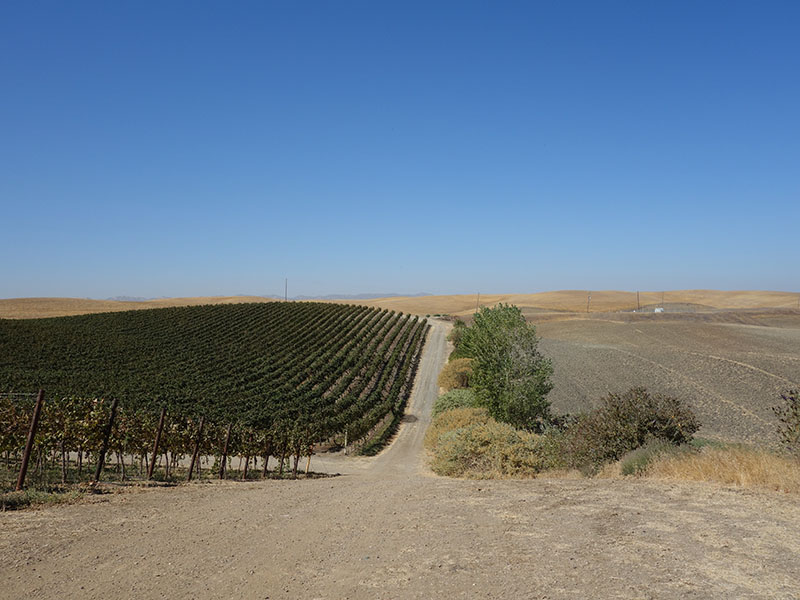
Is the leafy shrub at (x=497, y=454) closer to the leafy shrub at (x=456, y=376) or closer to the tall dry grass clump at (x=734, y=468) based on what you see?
the tall dry grass clump at (x=734, y=468)

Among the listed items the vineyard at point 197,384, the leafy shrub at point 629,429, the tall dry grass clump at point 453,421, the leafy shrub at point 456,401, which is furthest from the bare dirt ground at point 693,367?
the vineyard at point 197,384

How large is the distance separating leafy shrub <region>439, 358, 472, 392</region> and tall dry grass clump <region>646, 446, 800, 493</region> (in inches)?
1679

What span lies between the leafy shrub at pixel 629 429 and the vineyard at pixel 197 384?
1329 cm

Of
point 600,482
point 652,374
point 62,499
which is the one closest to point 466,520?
point 600,482

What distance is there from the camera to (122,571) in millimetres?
7281

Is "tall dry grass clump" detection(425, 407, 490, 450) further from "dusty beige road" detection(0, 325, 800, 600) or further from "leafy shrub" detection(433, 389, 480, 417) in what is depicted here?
"dusty beige road" detection(0, 325, 800, 600)

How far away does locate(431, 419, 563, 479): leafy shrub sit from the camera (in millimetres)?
18281

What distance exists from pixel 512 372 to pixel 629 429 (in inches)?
751

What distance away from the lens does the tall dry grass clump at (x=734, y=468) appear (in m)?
11.0

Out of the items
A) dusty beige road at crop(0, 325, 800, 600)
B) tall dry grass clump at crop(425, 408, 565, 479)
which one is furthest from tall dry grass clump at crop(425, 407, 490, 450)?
dusty beige road at crop(0, 325, 800, 600)

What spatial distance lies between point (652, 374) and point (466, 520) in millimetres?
47426

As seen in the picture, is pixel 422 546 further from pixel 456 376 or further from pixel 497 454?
pixel 456 376

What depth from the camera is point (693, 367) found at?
52.4 meters

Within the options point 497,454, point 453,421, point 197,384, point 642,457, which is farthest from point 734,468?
point 197,384
